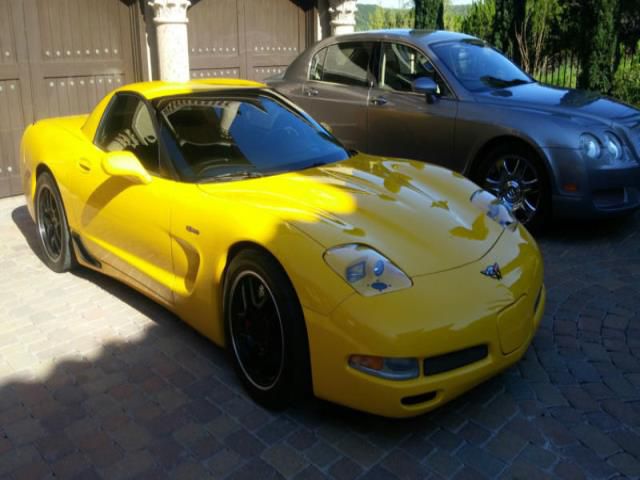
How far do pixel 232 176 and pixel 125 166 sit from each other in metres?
0.62

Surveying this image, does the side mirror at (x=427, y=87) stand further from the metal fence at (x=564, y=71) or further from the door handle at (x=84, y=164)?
the metal fence at (x=564, y=71)

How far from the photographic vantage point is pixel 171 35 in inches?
342

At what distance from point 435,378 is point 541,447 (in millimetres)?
585

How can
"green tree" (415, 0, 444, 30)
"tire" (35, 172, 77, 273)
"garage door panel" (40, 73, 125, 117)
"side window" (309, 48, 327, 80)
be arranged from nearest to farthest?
"tire" (35, 172, 77, 273) < "side window" (309, 48, 327, 80) < "garage door panel" (40, 73, 125, 117) < "green tree" (415, 0, 444, 30)

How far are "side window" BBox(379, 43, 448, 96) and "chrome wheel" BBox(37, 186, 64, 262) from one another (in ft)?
11.2

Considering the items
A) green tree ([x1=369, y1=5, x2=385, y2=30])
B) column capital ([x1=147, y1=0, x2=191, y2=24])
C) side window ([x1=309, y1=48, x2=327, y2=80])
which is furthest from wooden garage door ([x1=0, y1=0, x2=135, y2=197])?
green tree ([x1=369, y1=5, x2=385, y2=30])

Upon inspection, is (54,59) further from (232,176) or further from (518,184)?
(518,184)

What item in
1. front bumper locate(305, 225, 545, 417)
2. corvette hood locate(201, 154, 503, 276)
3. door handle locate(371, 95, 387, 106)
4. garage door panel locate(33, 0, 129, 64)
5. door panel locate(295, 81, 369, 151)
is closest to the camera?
front bumper locate(305, 225, 545, 417)

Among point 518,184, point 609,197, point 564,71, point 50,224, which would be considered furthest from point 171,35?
point 564,71

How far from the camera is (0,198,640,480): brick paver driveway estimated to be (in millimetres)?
2889

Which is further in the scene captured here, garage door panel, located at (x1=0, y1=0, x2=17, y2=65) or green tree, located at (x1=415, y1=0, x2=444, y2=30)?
green tree, located at (x1=415, y1=0, x2=444, y2=30)

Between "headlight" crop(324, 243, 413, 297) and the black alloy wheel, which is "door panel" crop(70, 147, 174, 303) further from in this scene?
the black alloy wheel

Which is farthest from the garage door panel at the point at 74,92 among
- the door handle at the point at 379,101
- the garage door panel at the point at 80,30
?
the door handle at the point at 379,101

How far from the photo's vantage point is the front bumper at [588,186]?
5.45 m
